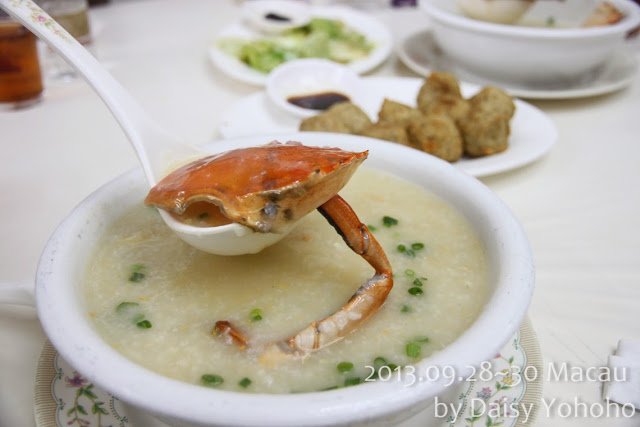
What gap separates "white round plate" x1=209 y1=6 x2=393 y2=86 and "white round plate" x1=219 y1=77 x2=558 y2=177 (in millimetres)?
207

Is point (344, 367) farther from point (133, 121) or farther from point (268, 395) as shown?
point (133, 121)

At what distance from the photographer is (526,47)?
6.82 ft

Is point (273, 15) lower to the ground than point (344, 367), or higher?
lower

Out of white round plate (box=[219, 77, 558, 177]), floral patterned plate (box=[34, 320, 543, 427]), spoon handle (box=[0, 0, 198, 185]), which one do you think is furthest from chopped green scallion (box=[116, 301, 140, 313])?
white round plate (box=[219, 77, 558, 177])

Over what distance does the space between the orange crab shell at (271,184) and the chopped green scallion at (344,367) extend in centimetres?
23

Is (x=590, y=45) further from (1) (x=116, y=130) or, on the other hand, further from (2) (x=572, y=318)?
(1) (x=116, y=130)


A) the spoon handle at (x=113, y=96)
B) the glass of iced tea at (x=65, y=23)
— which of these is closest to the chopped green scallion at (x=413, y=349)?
the spoon handle at (x=113, y=96)

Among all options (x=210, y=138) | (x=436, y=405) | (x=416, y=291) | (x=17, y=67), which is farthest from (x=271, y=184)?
(x=17, y=67)

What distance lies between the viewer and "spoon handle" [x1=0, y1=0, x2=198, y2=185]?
111cm

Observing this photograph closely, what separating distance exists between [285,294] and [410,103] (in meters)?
1.30

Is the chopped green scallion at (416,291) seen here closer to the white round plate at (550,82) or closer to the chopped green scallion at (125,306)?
the chopped green scallion at (125,306)

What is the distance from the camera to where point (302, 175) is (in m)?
0.84

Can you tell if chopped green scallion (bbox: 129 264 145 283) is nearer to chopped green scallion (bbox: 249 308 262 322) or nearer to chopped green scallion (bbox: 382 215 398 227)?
chopped green scallion (bbox: 249 308 262 322)

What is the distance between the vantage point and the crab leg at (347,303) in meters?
0.91
